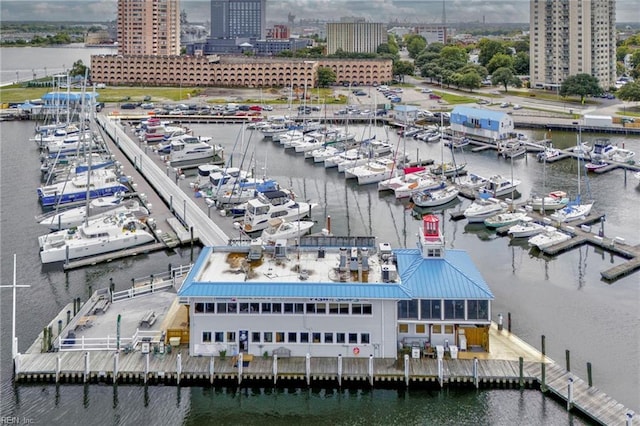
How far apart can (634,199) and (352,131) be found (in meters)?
40.2

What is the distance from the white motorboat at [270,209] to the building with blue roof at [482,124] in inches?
1341

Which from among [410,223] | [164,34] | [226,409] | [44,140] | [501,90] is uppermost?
[164,34]

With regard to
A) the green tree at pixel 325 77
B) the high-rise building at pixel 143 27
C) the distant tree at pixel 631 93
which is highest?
the high-rise building at pixel 143 27

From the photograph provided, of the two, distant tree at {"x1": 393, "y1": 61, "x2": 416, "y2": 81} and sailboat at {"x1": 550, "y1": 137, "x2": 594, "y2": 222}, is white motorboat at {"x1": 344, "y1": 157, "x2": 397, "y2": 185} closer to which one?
sailboat at {"x1": 550, "y1": 137, "x2": 594, "y2": 222}

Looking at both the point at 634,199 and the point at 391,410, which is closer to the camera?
the point at 391,410

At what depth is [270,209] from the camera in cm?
4506

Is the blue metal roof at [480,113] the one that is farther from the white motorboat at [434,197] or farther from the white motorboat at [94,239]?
the white motorboat at [94,239]

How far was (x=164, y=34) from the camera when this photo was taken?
17512 cm

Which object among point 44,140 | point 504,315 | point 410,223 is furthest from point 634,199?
point 44,140

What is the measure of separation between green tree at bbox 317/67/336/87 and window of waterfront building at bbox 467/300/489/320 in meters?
105

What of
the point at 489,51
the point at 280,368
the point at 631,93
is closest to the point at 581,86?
the point at 631,93

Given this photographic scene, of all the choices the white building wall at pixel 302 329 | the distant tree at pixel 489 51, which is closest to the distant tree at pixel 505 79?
the distant tree at pixel 489 51

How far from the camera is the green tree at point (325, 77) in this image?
414 feet

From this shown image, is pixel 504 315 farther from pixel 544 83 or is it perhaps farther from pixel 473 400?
pixel 544 83
